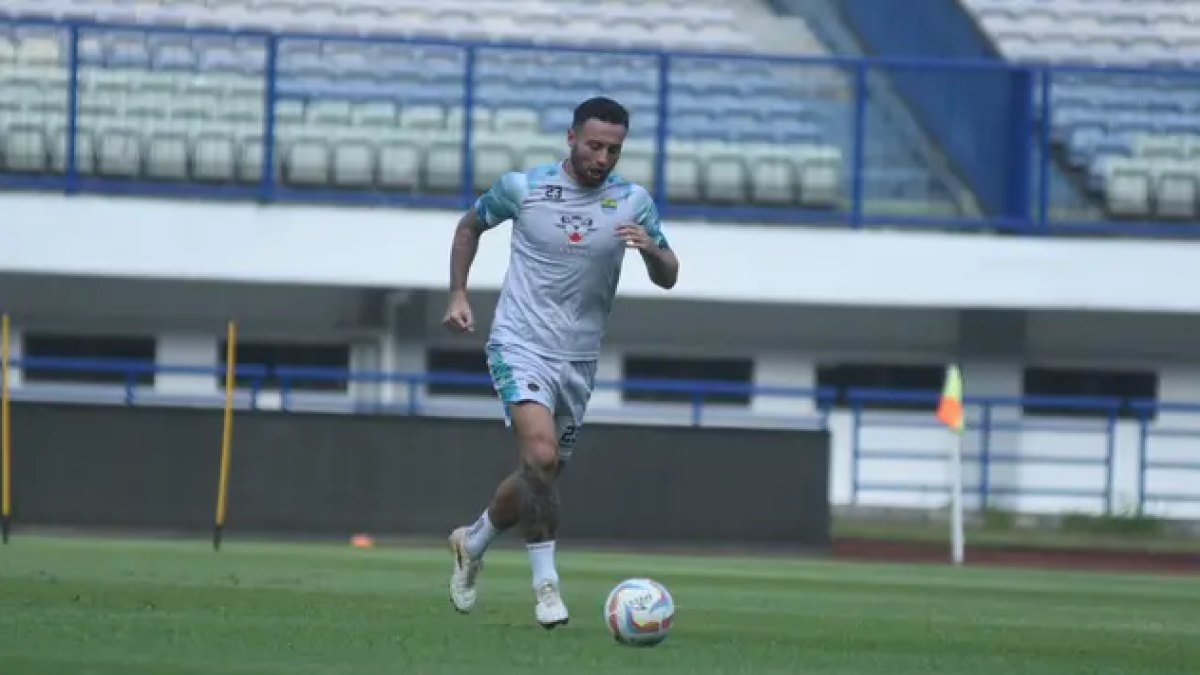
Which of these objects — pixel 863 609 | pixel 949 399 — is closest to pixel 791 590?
pixel 863 609

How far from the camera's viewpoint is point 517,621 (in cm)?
1096

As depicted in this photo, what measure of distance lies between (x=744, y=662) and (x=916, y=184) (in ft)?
58.8

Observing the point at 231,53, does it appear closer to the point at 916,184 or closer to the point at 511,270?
the point at 916,184

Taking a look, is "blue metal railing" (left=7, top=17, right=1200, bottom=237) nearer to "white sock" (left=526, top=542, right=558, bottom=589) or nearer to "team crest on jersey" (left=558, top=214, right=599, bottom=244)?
"team crest on jersey" (left=558, top=214, right=599, bottom=244)

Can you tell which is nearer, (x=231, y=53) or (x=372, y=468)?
(x=372, y=468)

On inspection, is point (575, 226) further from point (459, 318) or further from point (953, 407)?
point (953, 407)

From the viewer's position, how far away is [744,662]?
928 cm

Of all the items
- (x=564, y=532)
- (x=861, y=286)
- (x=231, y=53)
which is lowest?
(x=564, y=532)

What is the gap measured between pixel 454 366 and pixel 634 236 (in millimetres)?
19472

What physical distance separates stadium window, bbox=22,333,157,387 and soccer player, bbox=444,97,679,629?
18764 mm

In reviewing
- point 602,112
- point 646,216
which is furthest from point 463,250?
point 602,112

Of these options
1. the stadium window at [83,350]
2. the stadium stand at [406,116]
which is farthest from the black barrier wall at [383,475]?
the stadium window at [83,350]

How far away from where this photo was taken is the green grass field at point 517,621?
9000mm

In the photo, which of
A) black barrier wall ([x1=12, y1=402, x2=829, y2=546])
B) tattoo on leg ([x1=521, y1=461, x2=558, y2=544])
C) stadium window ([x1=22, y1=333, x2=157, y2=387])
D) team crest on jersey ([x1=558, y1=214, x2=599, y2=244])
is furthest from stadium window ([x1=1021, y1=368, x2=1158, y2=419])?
tattoo on leg ([x1=521, y1=461, x2=558, y2=544])
